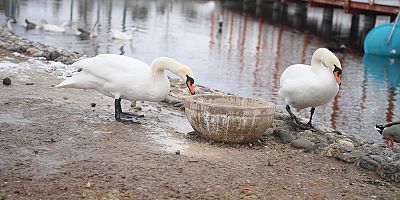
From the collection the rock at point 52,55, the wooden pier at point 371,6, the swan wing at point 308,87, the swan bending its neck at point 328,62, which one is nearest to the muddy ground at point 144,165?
the swan wing at point 308,87

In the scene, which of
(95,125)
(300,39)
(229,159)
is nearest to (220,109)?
(229,159)

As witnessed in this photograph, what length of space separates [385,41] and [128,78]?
2289 centimetres

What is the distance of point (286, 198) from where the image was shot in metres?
5.78

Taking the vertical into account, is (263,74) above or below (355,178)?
below

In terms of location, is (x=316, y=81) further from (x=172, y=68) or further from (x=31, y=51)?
(x=31, y=51)

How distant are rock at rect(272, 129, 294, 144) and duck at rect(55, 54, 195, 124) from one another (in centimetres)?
120

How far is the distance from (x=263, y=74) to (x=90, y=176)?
14.9 m

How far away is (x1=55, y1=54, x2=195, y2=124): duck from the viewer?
830 centimetres

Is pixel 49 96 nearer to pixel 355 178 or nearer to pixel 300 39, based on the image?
pixel 355 178

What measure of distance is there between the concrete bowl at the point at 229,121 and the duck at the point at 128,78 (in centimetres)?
69

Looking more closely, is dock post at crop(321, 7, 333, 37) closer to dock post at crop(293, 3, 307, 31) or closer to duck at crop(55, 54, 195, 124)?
dock post at crop(293, 3, 307, 31)

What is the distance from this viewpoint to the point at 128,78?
8312 mm

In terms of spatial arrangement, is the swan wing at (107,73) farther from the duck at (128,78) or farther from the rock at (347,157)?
the rock at (347,157)

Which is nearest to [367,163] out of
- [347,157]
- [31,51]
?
[347,157]
